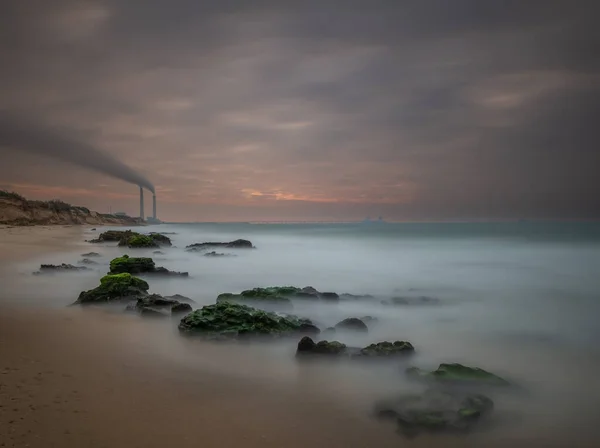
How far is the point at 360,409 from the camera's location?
3795 mm

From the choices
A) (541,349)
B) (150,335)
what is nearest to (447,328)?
(541,349)

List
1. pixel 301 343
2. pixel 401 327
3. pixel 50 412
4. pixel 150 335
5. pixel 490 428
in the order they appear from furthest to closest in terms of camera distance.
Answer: pixel 401 327 < pixel 150 335 < pixel 301 343 < pixel 490 428 < pixel 50 412

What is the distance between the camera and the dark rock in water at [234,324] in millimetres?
6012

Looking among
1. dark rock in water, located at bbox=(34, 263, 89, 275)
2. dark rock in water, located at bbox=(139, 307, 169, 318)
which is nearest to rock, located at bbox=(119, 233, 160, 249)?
dark rock in water, located at bbox=(34, 263, 89, 275)

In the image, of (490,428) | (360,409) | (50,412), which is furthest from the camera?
(360,409)

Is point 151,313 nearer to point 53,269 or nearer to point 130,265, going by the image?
point 130,265

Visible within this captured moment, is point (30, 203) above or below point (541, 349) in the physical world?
above

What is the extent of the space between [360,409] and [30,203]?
73626mm

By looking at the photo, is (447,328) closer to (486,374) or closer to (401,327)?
(401,327)

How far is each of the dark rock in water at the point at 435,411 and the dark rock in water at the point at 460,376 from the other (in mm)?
307

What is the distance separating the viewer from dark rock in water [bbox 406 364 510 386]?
4453 mm

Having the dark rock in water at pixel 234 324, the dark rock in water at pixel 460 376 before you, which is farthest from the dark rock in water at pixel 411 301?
the dark rock in water at pixel 460 376

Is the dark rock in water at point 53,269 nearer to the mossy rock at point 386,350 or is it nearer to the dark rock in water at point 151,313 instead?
the dark rock in water at point 151,313

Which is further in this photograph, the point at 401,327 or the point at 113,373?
the point at 401,327
